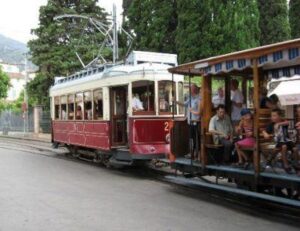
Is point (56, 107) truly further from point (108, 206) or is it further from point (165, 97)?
point (108, 206)

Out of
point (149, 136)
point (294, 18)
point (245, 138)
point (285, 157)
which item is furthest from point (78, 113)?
point (294, 18)

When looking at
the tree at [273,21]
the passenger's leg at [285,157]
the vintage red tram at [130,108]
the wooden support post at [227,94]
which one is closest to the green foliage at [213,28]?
the tree at [273,21]

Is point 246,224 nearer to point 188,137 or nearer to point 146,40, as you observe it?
point 188,137

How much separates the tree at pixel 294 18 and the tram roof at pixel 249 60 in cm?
2759

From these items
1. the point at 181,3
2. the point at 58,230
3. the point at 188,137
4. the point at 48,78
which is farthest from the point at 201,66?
the point at 48,78

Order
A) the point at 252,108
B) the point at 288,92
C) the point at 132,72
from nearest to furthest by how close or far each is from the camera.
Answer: the point at 252,108, the point at 288,92, the point at 132,72

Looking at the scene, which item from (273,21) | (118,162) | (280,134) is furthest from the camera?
(273,21)

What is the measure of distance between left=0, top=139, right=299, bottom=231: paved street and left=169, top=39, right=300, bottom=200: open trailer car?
0.63 meters

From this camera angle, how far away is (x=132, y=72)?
15.6 metres

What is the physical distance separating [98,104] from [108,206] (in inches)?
271

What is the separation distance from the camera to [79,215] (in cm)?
979

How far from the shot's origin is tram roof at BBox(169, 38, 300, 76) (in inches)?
352

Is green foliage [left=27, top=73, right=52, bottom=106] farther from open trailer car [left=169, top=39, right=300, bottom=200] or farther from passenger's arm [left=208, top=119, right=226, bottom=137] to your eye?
passenger's arm [left=208, top=119, right=226, bottom=137]

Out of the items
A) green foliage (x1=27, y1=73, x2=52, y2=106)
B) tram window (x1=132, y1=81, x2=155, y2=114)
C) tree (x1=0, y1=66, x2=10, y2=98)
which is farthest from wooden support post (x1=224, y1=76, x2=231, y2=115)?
tree (x1=0, y1=66, x2=10, y2=98)
